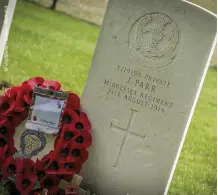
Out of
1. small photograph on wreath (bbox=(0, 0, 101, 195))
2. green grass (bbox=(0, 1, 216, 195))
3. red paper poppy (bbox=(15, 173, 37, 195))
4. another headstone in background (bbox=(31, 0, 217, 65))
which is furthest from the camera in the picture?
another headstone in background (bbox=(31, 0, 217, 65))

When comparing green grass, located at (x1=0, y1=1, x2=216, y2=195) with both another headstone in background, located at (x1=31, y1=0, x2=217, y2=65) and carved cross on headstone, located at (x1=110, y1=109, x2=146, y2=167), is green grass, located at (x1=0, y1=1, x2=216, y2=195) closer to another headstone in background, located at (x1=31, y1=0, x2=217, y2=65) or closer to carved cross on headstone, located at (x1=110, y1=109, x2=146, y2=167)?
another headstone in background, located at (x1=31, y1=0, x2=217, y2=65)

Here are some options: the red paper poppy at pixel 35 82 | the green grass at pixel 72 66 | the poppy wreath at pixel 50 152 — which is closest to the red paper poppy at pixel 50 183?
the poppy wreath at pixel 50 152

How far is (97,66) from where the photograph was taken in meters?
4.24

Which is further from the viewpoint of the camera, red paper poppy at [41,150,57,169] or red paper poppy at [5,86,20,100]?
red paper poppy at [5,86,20,100]

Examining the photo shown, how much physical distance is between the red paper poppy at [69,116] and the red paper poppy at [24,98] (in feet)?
0.96

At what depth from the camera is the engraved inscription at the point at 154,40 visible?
13.1 feet

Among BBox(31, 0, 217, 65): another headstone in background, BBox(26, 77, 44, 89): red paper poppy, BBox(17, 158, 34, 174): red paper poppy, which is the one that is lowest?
BBox(17, 158, 34, 174): red paper poppy

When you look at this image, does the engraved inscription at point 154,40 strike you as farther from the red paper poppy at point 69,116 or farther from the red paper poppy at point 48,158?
the red paper poppy at point 48,158

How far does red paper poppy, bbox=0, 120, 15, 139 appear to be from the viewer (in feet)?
13.9

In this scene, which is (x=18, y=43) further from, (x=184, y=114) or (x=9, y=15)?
(x=184, y=114)

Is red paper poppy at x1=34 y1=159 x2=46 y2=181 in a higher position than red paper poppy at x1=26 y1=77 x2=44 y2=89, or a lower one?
lower

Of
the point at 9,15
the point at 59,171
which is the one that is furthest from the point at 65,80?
the point at 59,171

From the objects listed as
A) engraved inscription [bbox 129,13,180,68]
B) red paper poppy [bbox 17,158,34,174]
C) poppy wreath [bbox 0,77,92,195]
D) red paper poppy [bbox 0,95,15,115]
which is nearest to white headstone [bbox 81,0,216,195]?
engraved inscription [bbox 129,13,180,68]

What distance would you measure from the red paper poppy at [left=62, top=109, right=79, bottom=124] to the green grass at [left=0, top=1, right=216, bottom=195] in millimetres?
1449
